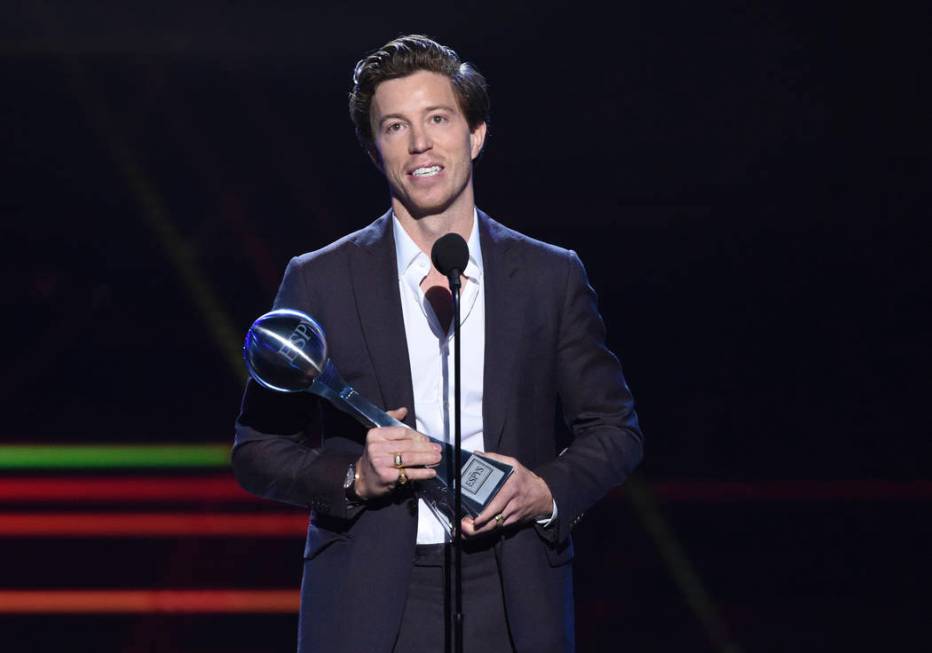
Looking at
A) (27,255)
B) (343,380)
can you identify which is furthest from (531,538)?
(27,255)

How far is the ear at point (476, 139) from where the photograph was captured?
200cm

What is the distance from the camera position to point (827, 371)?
16.8 feet

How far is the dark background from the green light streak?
76 mm

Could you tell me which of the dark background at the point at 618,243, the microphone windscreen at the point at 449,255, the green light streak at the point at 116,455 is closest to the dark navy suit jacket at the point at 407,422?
the microphone windscreen at the point at 449,255

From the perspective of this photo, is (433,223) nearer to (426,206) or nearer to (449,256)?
(426,206)

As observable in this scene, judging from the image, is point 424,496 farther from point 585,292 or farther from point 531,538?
point 585,292

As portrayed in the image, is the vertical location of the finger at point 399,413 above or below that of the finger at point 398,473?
above

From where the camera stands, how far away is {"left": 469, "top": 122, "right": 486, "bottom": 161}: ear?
1999 mm

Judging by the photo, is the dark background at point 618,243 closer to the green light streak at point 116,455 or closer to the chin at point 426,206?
the green light streak at point 116,455

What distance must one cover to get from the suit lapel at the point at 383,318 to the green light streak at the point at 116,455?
11.9ft

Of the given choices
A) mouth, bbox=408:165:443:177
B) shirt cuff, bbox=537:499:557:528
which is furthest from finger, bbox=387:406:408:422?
mouth, bbox=408:165:443:177

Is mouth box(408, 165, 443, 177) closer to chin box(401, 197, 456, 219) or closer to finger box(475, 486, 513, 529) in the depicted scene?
chin box(401, 197, 456, 219)

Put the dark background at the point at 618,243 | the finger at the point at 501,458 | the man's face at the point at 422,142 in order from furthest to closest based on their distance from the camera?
the dark background at the point at 618,243 → the man's face at the point at 422,142 → the finger at the point at 501,458

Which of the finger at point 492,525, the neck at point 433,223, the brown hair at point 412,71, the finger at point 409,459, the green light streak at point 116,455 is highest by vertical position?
the brown hair at point 412,71
